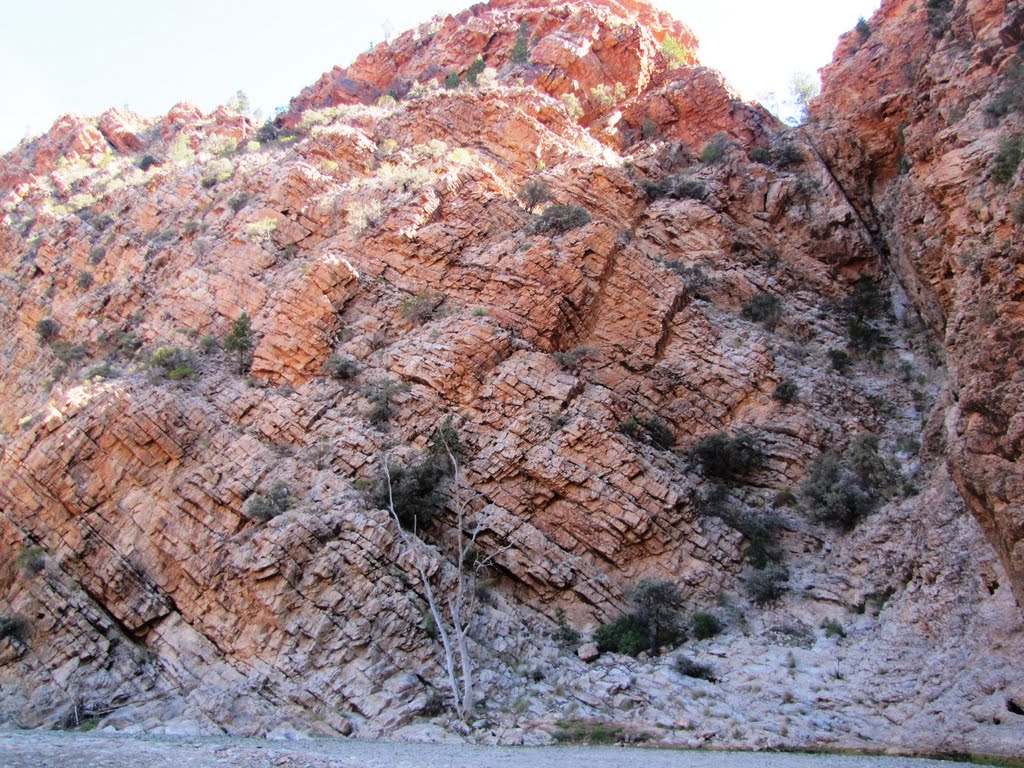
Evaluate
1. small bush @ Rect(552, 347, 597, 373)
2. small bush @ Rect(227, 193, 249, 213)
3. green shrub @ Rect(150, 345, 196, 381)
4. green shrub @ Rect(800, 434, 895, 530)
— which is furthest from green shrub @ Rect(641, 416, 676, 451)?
small bush @ Rect(227, 193, 249, 213)

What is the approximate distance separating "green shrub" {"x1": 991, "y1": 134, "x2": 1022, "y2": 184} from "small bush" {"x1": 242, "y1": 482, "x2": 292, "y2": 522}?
16.8 m

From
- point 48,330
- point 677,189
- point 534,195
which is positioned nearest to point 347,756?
point 534,195

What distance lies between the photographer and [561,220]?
79.6ft

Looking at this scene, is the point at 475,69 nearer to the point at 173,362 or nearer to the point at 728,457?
the point at 173,362

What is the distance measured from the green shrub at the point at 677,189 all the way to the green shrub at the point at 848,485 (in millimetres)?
11845

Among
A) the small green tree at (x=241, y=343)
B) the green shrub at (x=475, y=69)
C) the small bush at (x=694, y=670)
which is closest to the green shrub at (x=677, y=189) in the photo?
the green shrub at (x=475, y=69)

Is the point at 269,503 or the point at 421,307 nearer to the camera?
the point at 269,503

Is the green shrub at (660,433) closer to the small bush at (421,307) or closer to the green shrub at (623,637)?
the green shrub at (623,637)

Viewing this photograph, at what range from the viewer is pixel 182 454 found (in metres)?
19.0

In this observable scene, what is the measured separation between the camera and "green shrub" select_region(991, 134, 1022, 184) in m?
13.0

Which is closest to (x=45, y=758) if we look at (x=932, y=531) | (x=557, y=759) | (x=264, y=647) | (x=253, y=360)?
(x=264, y=647)

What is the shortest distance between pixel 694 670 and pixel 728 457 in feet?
23.8

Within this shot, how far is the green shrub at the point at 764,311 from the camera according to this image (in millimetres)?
24094

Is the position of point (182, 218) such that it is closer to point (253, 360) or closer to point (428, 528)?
point (253, 360)
